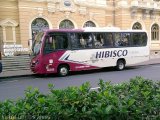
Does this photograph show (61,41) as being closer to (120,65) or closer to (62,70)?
(62,70)

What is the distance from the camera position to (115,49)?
16547 mm

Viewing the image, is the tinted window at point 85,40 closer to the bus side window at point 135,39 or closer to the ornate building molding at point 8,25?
the bus side window at point 135,39

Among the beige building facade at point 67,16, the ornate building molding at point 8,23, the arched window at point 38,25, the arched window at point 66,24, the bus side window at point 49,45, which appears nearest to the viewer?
the bus side window at point 49,45

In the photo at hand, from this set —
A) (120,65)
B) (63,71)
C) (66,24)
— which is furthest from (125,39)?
(66,24)

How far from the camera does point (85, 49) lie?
602 inches

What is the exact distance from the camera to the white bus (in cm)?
1406

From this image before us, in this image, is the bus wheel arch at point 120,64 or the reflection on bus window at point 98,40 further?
the bus wheel arch at point 120,64

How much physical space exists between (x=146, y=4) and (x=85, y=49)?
55.5 feet

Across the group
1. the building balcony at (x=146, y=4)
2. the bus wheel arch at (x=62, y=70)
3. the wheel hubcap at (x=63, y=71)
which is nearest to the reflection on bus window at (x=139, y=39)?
the bus wheel arch at (x=62, y=70)

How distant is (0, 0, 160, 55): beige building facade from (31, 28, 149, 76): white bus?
446cm

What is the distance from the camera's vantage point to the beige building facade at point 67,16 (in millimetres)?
22000

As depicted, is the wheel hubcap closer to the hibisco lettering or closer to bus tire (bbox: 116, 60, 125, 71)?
the hibisco lettering

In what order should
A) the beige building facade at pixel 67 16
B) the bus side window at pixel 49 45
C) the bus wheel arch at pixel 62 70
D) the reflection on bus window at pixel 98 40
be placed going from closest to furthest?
the bus side window at pixel 49 45 < the bus wheel arch at pixel 62 70 < the reflection on bus window at pixel 98 40 < the beige building facade at pixel 67 16

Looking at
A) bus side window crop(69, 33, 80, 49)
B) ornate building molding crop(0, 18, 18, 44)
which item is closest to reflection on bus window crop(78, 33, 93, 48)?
bus side window crop(69, 33, 80, 49)
